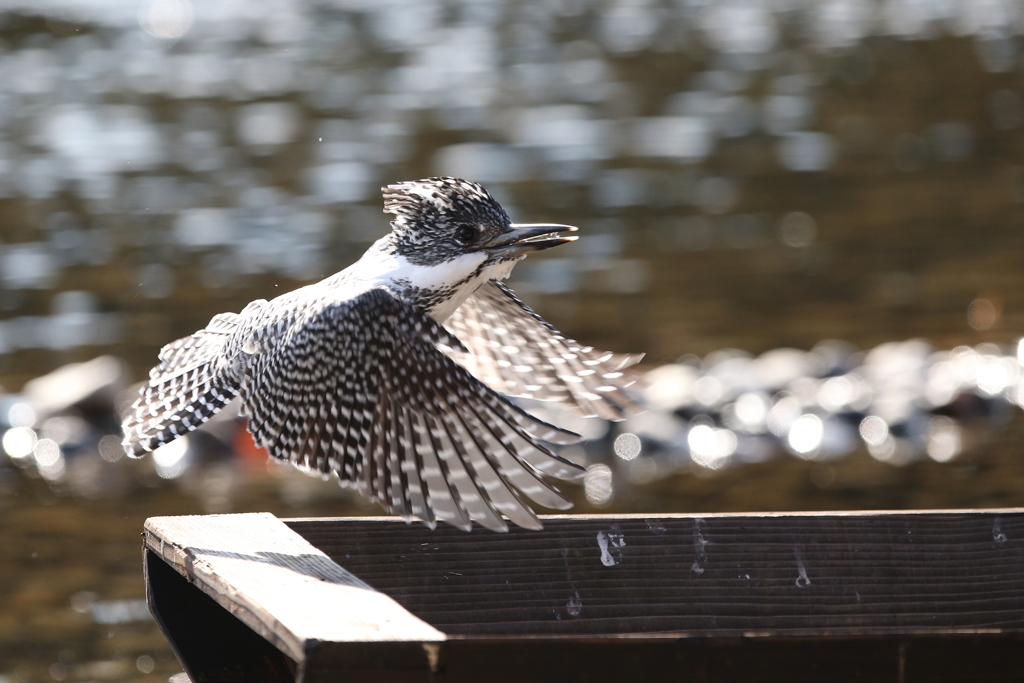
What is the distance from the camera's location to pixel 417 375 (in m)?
4.08

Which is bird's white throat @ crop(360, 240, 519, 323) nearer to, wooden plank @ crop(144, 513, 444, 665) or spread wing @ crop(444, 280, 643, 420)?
spread wing @ crop(444, 280, 643, 420)

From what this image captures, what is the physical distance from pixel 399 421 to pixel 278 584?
0.95m

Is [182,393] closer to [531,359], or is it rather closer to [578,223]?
[531,359]

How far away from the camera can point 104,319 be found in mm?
11562

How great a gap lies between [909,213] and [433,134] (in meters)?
6.01

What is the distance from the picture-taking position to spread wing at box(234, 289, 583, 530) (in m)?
3.81

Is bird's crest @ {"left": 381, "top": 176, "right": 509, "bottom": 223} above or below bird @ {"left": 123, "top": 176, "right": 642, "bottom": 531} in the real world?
above

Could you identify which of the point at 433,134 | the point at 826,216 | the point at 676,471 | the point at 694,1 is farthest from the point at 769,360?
the point at 694,1

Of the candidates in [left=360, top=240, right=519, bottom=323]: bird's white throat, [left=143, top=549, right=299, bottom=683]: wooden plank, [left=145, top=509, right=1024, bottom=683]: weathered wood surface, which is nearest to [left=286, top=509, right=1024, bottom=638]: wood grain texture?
[left=145, top=509, right=1024, bottom=683]: weathered wood surface

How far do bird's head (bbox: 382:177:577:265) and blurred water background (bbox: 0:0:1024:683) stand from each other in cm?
73

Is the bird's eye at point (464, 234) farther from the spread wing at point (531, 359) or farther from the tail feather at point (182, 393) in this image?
the tail feather at point (182, 393)

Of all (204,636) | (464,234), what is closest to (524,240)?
(464,234)

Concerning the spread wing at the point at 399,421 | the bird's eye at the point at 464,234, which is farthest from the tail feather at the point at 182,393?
the bird's eye at the point at 464,234

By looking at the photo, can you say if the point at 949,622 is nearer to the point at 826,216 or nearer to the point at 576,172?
the point at 826,216
